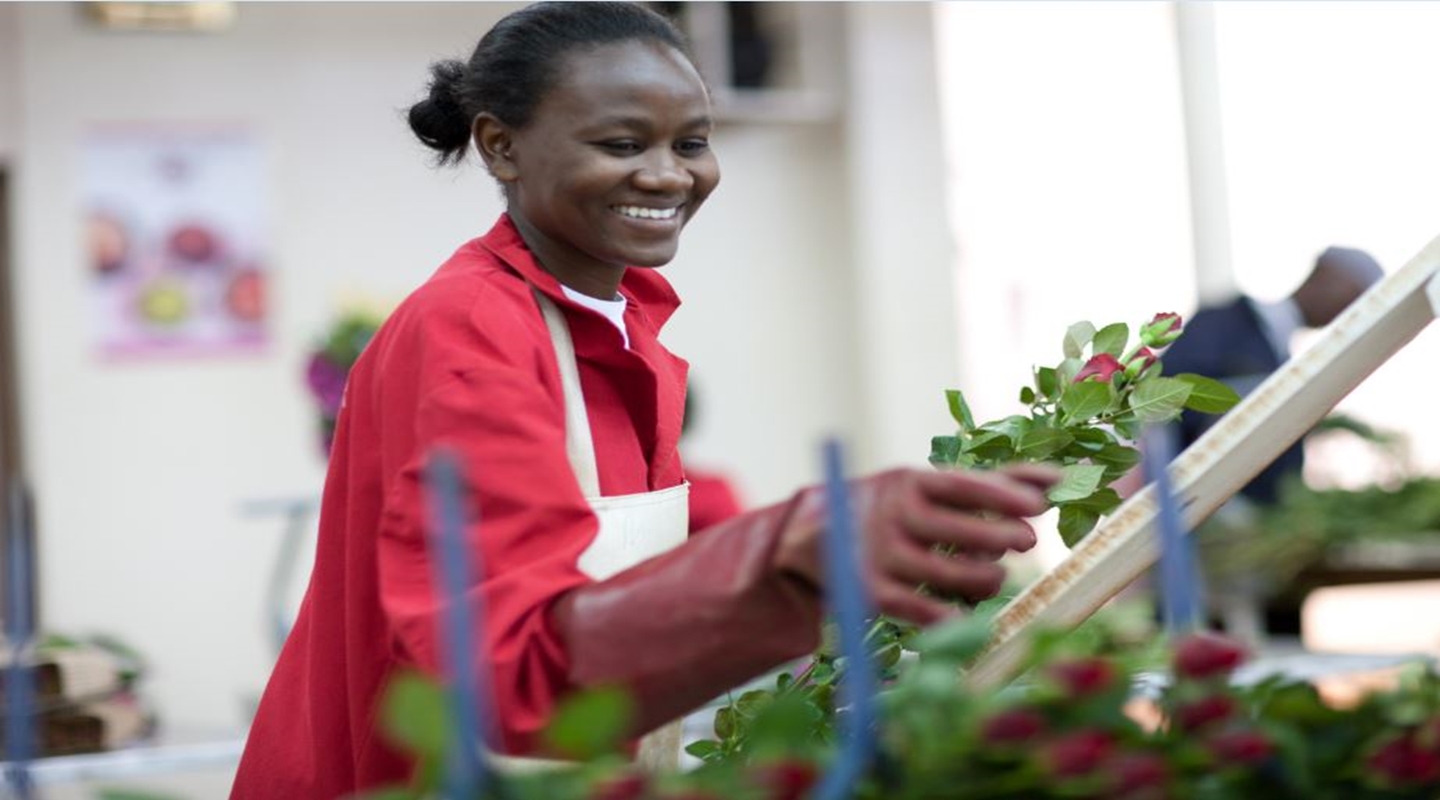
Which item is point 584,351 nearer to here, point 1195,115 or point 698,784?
point 698,784

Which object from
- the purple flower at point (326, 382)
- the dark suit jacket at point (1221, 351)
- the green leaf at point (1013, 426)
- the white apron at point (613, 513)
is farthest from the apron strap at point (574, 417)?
the purple flower at point (326, 382)

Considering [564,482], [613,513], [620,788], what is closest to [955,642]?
[620,788]

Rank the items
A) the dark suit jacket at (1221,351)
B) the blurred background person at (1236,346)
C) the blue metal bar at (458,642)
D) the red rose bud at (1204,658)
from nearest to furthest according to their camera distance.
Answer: the blue metal bar at (458,642) < the red rose bud at (1204,658) < the blurred background person at (1236,346) < the dark suit jacket at (1221,351)

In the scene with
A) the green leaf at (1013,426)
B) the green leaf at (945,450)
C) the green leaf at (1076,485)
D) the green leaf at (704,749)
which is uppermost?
the green leaf at (1013,426)

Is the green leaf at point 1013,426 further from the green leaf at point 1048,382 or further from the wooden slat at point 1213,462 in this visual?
the wooden slat at point 1213,462

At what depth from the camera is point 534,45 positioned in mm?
1493

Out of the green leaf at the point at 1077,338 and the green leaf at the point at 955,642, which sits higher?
the green leaf at the point at 1077,338

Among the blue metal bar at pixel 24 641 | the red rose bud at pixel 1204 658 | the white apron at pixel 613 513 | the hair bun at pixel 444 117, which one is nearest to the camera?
the red rose bud at pixel 1204 658

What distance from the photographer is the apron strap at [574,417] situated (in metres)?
1.41

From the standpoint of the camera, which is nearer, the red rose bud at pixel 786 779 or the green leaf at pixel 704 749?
the red rose bud at pixel 786 779

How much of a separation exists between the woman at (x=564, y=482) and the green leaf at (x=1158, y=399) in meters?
0.25

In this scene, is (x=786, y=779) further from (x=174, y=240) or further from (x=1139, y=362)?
(x=174, y=240)

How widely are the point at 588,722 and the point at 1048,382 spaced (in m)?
0.69

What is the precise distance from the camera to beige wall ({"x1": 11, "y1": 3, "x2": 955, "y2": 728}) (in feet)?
19.2
